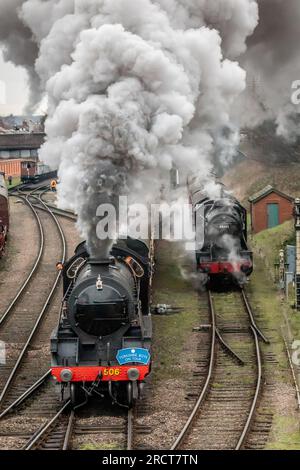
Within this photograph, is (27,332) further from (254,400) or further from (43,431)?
(254,400)

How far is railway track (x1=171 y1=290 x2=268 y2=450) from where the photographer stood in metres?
10.5

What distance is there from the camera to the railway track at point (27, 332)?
12.7m

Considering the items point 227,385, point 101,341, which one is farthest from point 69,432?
point 227,385

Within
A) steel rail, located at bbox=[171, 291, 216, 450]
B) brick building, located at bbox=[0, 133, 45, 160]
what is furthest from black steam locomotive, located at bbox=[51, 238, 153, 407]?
brick building, located at bbox=[0, 133, 45, 160]

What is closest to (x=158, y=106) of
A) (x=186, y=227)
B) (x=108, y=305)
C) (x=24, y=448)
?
(x=108, y=305)

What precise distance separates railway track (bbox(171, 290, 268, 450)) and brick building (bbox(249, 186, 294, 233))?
8985 mm

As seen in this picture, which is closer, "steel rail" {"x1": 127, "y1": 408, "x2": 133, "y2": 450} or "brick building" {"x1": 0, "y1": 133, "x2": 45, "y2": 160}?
"steel rail" {"x1": 127, "y1": 408, "x2": 133, "y2": 450}

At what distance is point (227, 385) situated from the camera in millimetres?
12898

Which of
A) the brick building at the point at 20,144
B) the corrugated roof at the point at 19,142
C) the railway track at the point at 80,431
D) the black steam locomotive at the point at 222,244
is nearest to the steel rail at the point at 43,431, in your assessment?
the railway track at the point at 80,431

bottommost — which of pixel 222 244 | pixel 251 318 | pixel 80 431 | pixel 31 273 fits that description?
pixel 80 431

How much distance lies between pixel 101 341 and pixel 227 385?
8.72 ft

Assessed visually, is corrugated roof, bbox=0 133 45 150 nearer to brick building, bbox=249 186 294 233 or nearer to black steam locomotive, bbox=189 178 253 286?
brick building, bbox=249 186 294 233

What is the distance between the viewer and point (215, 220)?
66.0ft
